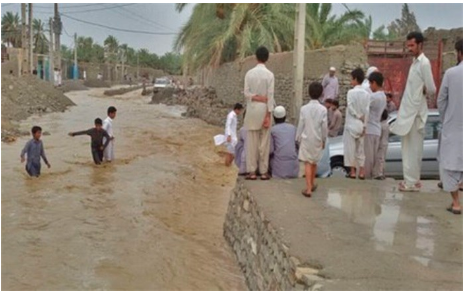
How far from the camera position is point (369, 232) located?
490 centimetres

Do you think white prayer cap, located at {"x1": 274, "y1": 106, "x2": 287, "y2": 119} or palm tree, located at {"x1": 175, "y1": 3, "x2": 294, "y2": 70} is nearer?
white prayer cap, located at {"x1": 274, "y1": 106, "x2": 287, "y2": 119}

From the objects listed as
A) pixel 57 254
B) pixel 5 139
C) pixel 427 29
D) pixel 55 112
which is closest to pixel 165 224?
pixel 57 254

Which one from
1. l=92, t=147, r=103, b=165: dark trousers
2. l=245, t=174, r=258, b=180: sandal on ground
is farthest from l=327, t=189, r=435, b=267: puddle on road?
l=92, t=147, r=103, b=165: dark trousers

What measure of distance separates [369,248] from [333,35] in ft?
64.4

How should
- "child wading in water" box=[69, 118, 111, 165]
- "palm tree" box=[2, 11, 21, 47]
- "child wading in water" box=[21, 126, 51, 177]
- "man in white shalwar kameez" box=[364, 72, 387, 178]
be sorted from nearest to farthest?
"man in white shalwar kameez" box=[364, 72, 387, 178], "child wading in water" box=[21, 126, 51, 177], "child wading in water" box=[69, 118, 111, 165], "palm tree" box=[2, 11, 21, 47]

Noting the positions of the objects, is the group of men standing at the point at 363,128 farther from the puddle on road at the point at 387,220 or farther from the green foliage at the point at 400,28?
the green foliage at the point at 400,28

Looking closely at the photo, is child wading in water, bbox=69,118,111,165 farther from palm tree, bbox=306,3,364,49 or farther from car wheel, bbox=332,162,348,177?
palm tree, bbox=306,3,364,49

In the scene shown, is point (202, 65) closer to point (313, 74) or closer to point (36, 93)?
point (36, 93)

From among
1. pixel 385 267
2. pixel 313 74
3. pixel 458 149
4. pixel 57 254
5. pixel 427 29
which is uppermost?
pixel 427 29

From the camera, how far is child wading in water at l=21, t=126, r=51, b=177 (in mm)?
9818

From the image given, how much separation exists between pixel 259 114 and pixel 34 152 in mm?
5433

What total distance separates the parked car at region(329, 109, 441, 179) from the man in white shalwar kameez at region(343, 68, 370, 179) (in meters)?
1.47

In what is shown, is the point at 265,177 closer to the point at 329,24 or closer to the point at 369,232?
the point at 369,232

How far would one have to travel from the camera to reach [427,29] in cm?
1641
